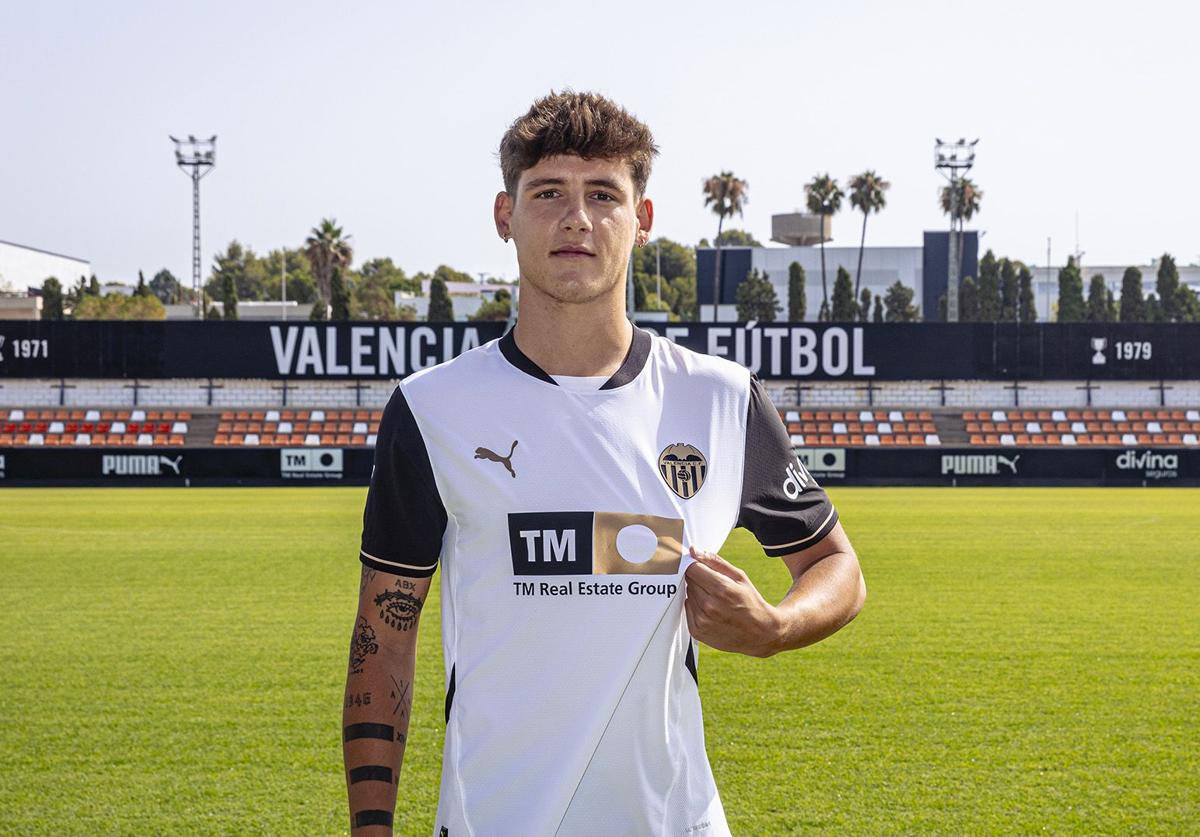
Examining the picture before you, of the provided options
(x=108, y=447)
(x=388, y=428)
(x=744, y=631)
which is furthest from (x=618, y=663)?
(x=108, y=447)

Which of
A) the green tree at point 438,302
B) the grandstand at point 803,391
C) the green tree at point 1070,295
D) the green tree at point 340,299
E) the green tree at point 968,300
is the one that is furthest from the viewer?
the green tree at point 968,300

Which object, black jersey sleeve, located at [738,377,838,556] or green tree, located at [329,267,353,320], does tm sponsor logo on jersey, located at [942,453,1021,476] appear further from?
black jersey sleeve, located at [738,377,838,556]

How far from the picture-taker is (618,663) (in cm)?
226

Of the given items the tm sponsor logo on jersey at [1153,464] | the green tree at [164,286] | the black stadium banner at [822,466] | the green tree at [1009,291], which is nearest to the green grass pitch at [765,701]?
the black stadium banner at [822,466]

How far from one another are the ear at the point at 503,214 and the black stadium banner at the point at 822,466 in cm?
3188

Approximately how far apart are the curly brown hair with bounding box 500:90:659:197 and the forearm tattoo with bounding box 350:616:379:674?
86 cm

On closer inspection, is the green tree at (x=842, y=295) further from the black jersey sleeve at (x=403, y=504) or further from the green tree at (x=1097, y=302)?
the black jersey sleeve at (x=403, y=504)

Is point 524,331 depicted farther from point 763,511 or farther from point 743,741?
point 743,741

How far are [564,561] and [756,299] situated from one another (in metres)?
79.6

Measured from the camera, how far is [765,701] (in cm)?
835

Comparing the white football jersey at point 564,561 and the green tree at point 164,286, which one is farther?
the green tree at point 164,286

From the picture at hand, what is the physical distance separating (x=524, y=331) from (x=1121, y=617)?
10465 mm

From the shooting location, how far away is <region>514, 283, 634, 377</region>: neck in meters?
2.47

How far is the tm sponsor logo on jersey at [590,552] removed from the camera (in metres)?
2.28
